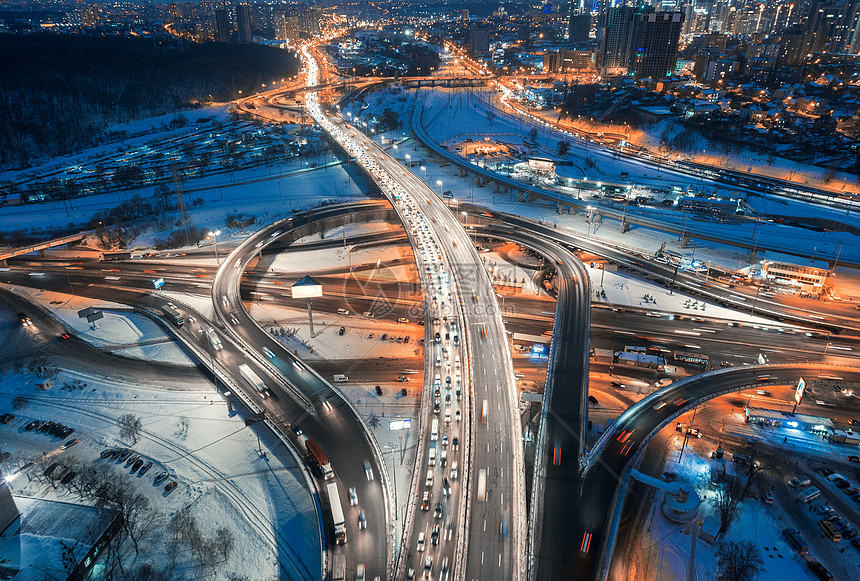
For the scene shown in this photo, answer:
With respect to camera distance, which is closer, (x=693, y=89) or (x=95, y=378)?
(x=95, y=378)

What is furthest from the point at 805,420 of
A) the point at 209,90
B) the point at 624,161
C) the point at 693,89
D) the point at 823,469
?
the point at 209,90

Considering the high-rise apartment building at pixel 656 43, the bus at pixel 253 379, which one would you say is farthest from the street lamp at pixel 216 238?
the high-rise apartment building at pixel 656 43

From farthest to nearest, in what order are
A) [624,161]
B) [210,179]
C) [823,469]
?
[624,161] < [210,179] < [823,469]

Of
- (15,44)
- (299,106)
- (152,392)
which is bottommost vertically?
(152,392)

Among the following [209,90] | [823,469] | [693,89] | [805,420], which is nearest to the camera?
[823,469]

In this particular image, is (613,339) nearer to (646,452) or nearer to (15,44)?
(646,452)

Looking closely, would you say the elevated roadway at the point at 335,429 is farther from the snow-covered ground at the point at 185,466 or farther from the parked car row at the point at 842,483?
the parked car row at the point at 842,483

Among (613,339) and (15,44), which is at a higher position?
(15,44)
